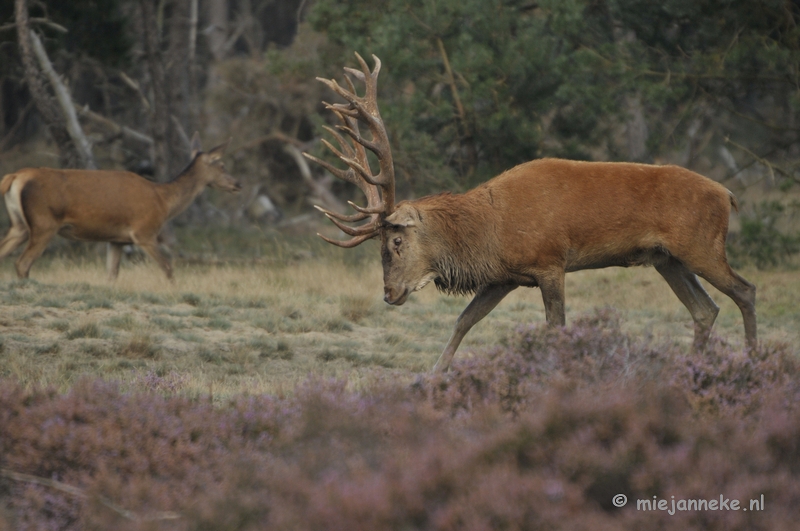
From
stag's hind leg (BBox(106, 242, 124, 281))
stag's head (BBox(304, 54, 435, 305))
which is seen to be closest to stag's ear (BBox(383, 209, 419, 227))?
stag's head (BBox(304, 54, 435, 305))

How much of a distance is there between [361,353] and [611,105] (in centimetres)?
691

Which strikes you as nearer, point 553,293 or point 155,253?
point 553,293

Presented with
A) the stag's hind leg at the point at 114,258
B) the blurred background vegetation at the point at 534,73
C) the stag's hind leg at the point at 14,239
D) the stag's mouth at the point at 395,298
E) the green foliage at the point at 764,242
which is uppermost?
the blurred background vegetation at the point at 534,73

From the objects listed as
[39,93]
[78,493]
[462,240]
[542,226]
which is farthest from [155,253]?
[78,493]

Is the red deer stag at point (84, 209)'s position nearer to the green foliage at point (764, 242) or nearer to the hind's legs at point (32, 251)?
the hind's legs at point (32, 251)

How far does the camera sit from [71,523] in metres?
4.23

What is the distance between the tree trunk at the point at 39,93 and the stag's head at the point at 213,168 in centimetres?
287

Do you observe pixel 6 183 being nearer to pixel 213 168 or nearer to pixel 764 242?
pixel 213 168

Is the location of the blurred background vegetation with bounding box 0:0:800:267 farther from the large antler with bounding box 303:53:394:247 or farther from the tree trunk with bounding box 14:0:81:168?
the large antler with bounding box 303:53:394:247

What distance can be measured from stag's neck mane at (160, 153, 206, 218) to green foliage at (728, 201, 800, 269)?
8.28m

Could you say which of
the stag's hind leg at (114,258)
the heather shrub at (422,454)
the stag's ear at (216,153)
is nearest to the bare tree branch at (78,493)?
the heather shrub at (422,454)

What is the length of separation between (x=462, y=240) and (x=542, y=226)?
25.3 inches

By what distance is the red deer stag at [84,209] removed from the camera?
42.2 feet

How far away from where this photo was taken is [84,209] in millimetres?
13289
